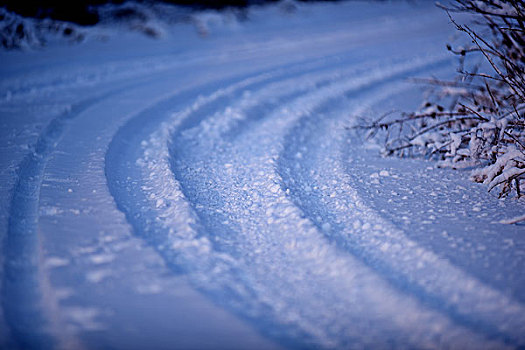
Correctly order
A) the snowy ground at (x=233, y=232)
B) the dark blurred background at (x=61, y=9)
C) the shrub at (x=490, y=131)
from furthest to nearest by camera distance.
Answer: the dark blurred background at (x=61, y=9) < the shrub at (x=490, y=131) < the snowy ground at (x=233, y=232)

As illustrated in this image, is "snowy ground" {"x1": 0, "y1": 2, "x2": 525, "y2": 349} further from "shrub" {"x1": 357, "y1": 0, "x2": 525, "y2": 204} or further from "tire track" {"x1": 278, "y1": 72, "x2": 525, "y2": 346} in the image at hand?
"shrub" {"x1": 357, "y1": 0, "x2": 525, "y2": 204}

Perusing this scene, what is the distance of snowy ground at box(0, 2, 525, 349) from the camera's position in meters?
1.61

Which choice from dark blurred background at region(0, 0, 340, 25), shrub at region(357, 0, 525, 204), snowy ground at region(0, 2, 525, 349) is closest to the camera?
snowy ground at region(0, 2, 525, 349)

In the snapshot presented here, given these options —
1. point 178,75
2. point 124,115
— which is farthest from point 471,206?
point 178,75

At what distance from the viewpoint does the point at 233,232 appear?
2.27 meters

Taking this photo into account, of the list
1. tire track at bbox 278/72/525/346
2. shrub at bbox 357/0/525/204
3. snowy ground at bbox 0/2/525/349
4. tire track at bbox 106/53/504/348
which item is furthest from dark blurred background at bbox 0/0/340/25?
shrub at bbox 357/0/525/204

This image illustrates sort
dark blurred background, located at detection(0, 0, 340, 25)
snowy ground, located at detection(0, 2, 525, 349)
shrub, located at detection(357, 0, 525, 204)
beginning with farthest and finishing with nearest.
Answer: dark blurred background, located at detection(0, 0, 340, 25) < shrub, located at detection(357, 0, 525, 204) < snowy ground, located at detection(0, 2, 525, 349)

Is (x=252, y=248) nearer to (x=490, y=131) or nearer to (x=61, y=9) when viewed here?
(x=490, y=131)

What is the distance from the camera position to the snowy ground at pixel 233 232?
1.61 m

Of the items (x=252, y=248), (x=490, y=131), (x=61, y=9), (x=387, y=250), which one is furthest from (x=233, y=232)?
(x=61, y=9)

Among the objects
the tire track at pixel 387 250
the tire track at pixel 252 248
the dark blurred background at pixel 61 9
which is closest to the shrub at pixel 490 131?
the tire track at pixel 387 250

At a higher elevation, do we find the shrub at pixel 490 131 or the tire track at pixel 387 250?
the shrub at pixel 490 131

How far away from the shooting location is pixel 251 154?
11.0 feet

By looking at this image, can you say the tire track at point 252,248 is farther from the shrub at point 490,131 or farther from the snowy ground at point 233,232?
the shrub at point 490,131
